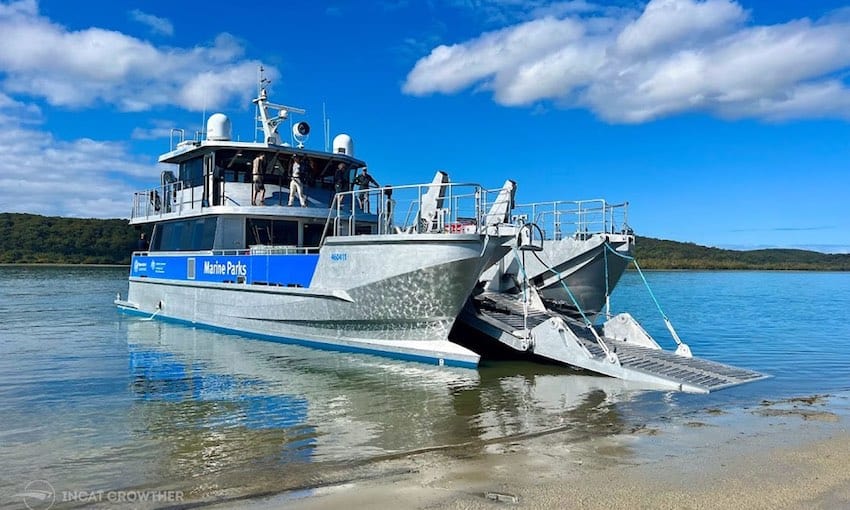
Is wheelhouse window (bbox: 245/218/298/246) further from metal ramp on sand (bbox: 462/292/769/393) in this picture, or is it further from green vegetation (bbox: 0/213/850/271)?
green vegetation (bbox: 0/213/850/271)

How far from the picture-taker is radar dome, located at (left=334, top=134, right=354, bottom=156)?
18.3 m

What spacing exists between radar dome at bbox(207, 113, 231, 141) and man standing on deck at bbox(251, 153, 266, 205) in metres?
2.05

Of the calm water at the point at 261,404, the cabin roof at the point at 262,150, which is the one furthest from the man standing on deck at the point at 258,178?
the calm water at the point at 261,404

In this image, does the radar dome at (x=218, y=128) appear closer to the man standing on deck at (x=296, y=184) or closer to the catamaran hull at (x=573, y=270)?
the man standing on deck at (x=296, y=184)

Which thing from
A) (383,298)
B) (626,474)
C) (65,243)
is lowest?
(626,474)

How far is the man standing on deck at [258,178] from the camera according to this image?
15.5 meters

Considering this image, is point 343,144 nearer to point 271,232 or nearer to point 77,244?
point 271,232

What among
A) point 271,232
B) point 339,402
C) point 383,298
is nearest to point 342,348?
point 383,298

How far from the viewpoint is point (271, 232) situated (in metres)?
16.0

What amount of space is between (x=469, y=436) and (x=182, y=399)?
4521 millimetres

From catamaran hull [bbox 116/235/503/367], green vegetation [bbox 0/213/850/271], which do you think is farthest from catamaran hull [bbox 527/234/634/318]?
green vegetation [bbox 0/213/850/271]

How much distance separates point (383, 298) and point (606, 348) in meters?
4.30

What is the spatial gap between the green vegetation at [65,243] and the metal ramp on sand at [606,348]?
72269mm

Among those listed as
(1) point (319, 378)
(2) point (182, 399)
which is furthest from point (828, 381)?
(2) point (182, 399)
